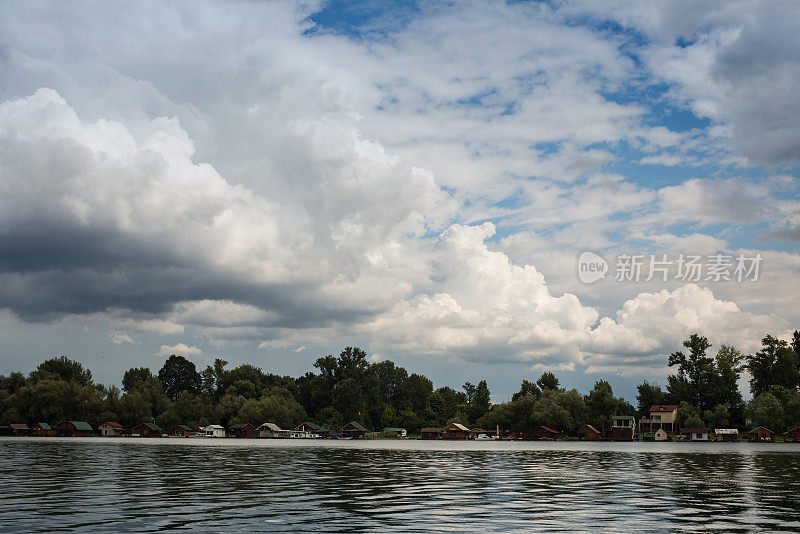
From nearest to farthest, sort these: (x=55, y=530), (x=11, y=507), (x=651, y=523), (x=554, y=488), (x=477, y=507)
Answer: (x=55, y=530), (x=651, y=523), (x=11, y=507), (x=477, y=507), (x=554, y=488)

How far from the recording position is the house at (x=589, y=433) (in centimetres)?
19012

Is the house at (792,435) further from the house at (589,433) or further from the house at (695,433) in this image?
the house at (589,433)

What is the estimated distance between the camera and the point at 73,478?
44406mm

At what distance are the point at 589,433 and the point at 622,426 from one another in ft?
36.9

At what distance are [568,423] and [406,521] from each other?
177660 mm

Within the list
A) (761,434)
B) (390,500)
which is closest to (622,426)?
(761,434)

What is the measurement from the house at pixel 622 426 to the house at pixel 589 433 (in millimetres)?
4966

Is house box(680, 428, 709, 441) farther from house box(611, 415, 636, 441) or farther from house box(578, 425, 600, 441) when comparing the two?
house box(578, 425, 600, 441)

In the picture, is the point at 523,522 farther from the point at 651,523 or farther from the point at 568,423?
the point at 568,423

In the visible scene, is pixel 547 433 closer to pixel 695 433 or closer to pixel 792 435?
pixel 695 433

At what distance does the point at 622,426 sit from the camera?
19400 centimetres

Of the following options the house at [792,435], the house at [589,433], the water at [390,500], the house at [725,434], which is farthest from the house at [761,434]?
the water at [390,500]

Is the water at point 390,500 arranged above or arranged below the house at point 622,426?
above

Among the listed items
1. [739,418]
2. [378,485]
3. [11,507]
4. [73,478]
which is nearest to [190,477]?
[73,478]
